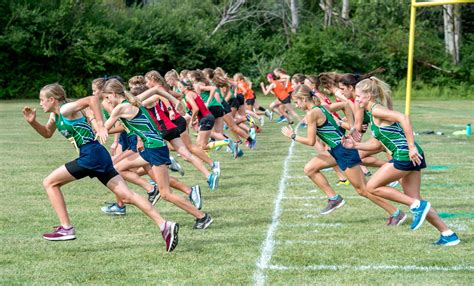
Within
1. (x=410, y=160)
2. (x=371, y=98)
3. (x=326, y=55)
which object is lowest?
(x=326, y=55)

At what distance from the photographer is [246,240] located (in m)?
8.00

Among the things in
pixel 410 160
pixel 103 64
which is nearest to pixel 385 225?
pixel 410 160

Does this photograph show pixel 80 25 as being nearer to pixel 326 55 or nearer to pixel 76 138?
pixel 326 55

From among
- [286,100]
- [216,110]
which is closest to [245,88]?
[286,100]

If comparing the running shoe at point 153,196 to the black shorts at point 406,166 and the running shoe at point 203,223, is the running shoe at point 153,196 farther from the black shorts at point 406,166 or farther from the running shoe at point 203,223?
the black shorts at point 406,166

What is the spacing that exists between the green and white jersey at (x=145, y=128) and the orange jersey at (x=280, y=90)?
49.2ft

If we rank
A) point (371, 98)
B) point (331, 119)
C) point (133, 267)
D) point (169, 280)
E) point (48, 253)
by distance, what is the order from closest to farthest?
point (169, 280)
point (133, 267)
point (48, 253)
point (371, 98)
point (331, 119)

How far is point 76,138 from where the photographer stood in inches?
310

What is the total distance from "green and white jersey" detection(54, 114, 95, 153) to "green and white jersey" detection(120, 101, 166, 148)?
0.66 metres

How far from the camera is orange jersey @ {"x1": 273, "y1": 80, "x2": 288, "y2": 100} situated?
23.7 metres

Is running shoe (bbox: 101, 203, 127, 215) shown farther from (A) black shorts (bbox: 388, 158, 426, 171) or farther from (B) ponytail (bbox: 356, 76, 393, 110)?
(A) black shorts (bbox: 388, 158, 426, 171)

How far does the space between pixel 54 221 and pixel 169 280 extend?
2.97m

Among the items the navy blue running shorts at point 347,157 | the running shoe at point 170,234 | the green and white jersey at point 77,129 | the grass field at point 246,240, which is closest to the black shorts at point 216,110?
the grass field at point 246,240

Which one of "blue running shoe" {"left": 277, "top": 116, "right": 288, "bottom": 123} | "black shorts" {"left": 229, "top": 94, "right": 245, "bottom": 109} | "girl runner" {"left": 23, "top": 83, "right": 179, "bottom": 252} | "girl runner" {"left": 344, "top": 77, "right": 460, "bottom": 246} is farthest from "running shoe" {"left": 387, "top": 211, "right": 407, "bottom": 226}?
"blue running shoe" {"left": 277, "top": 116, "right": 288, "bottom": 123}
